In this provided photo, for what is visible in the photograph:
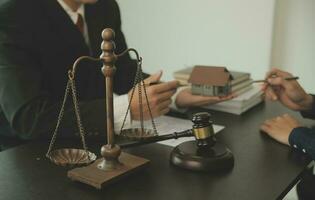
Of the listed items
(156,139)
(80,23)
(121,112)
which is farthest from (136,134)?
(80,23)

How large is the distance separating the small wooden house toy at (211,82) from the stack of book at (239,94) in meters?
0.05

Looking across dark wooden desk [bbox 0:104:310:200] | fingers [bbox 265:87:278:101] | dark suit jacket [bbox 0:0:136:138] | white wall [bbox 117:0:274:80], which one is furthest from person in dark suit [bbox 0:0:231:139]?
white wall [bbox 117:0:274:80]

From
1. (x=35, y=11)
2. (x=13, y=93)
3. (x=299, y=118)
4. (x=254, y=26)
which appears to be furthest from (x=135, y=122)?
(x=254, y=26)

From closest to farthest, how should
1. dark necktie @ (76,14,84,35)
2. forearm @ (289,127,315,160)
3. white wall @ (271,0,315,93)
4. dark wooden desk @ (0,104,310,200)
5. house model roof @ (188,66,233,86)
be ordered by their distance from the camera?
dark wooden desk @ (0,104,310,200), forearm @ (289,127,315,160), house model roof @ (188,66,233,86), dark necktie @ (76,14,84,35), white wall @ (271,0,315,93)

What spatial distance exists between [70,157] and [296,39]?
5.31 feet

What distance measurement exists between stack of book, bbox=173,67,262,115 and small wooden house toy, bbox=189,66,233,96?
0.05m

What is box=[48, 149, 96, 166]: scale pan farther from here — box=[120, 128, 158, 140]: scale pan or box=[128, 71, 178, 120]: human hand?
box=[128, 71, 178, 120]: human hand

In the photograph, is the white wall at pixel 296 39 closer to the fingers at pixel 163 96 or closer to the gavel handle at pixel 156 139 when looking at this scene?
the fingers at pixel 163 96

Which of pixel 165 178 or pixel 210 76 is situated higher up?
pixel 210 76

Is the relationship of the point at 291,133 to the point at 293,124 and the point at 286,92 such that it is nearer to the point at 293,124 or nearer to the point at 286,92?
the point at 293,124

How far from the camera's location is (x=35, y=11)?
4.68 feet

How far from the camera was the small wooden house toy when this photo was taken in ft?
4.81

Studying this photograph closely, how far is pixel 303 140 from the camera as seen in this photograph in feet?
3.82

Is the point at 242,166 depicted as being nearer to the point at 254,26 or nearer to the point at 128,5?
the point at 254,26
